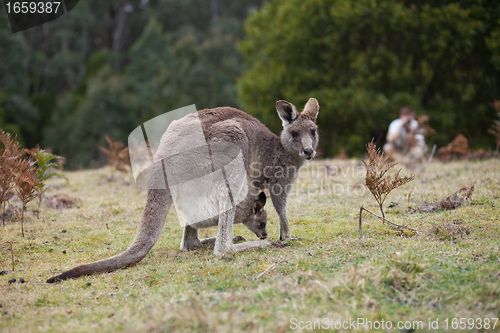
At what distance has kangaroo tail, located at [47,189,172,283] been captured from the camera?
4344mm

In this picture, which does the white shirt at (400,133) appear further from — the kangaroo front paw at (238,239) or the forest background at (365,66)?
the kangaroo front paw at (238,239)

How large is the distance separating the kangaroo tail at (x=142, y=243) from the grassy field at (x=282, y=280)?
11cm

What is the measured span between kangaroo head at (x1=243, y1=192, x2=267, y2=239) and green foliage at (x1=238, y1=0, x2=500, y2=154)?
1129 cm

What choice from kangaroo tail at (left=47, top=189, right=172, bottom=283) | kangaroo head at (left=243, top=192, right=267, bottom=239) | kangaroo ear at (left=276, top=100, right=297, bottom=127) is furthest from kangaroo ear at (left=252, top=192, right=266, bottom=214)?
kangaroo tail at (left=47, top=189, right=172, bottom=283)

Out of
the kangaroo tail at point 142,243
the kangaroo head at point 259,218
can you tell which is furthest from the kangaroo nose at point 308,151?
the kangaroo tail at point 142,243

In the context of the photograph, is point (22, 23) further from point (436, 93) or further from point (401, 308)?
point (401, 308)

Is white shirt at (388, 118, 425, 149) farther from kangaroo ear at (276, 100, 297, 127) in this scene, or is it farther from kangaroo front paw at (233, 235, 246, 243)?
kangaroo front paw at (233, 235, 246, 243)

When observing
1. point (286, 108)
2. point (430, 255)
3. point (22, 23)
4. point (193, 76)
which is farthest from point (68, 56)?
point (430, 255)

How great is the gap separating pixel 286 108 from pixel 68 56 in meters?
33.4

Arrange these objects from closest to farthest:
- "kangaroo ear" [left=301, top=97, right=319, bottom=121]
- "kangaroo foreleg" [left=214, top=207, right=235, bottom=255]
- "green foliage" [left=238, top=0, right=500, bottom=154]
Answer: "kangaroo foreleg" [left=214, top=207, right=235, bottom=255]
"kangaroo ear" [left=301, top=97, right=319, bottom=121]
"green foliage" [left=238, top=0, right=500, bottom=154]

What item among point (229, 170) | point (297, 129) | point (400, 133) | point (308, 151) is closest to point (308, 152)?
point (308, 151)

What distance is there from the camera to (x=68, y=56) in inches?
1372

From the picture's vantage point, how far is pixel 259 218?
5.73 m

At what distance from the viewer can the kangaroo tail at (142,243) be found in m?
4.34
